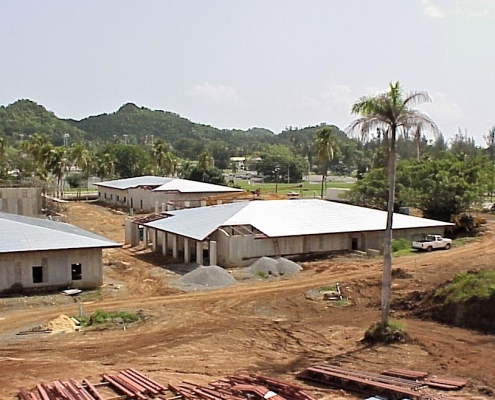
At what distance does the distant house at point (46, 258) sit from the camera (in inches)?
1233

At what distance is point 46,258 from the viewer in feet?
105

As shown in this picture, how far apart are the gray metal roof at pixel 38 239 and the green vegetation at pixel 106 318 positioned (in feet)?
21.4

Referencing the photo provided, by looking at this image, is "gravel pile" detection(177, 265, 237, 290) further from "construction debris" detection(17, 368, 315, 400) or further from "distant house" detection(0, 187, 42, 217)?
"distant house" detection(0, 187, 42, 217)

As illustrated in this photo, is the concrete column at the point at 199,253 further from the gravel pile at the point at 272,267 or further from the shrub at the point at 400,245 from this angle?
the shrub at the point at 400,245

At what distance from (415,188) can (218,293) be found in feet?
122

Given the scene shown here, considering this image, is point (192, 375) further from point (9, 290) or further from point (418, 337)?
point (9, 290)

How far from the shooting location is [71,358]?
2100 cm

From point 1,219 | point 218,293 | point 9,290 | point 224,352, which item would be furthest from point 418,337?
point 1,219

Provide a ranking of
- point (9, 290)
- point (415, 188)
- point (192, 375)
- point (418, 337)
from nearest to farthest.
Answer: point (192, 375) → point (418, 337) → point (9, 290) → point (415, 188)

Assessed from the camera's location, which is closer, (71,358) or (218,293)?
(71,358)

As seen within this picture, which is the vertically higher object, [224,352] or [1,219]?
[1,219]

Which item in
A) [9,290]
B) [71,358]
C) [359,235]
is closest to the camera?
[71,358]

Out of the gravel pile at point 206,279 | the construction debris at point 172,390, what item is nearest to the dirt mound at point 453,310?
the gravel pile at point 206,279

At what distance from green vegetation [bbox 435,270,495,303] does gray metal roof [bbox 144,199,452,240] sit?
15190 mm
